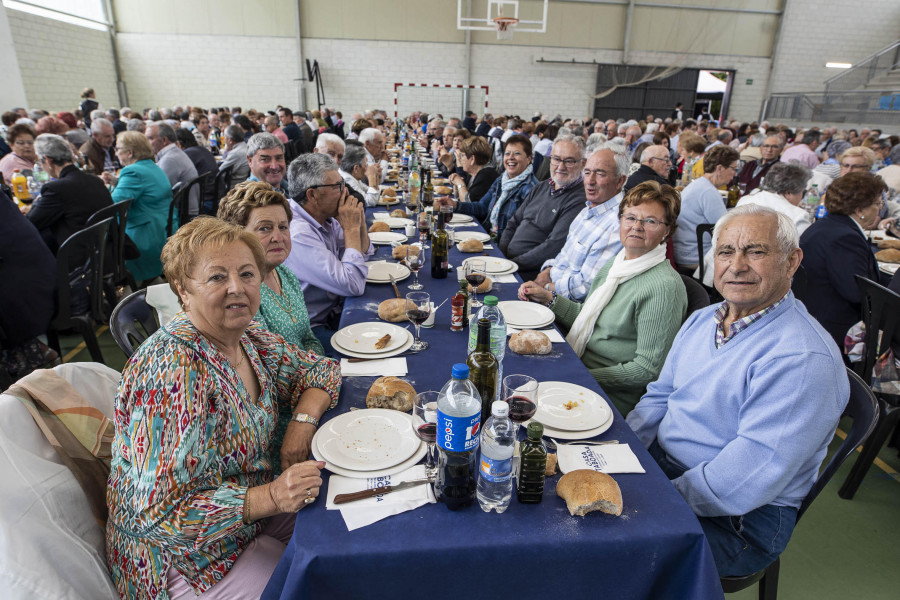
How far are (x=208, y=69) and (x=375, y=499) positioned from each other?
16.1m

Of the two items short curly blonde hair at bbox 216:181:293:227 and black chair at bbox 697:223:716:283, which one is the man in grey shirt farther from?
black chair at bbox 697:223:716:283

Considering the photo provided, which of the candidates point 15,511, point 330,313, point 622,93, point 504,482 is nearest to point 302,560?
point 504,482

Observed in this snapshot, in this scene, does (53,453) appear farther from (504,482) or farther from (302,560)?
(504,482)

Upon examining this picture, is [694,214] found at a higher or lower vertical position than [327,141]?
lower

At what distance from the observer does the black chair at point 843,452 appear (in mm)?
1347

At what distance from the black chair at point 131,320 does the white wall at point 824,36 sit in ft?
62.8

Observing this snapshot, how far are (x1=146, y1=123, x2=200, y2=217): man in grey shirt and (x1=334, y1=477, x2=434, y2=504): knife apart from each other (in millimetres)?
4636

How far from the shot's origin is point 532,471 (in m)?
1.15

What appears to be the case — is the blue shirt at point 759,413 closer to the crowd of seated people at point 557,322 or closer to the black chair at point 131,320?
the crowd of seated people at point 557,322

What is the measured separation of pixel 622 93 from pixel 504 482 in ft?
55.9

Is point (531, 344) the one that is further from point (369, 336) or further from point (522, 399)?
point (369, 336)

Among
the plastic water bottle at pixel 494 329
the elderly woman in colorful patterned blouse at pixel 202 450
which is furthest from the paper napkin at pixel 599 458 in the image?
the elderly woman in colorful patterned blouse at pixel 202 450

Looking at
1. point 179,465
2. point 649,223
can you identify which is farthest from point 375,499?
point 649,223

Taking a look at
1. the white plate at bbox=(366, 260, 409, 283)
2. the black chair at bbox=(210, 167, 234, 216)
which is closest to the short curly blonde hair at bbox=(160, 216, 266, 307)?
the white plate at bbox=(366, 260, 409, 283)
